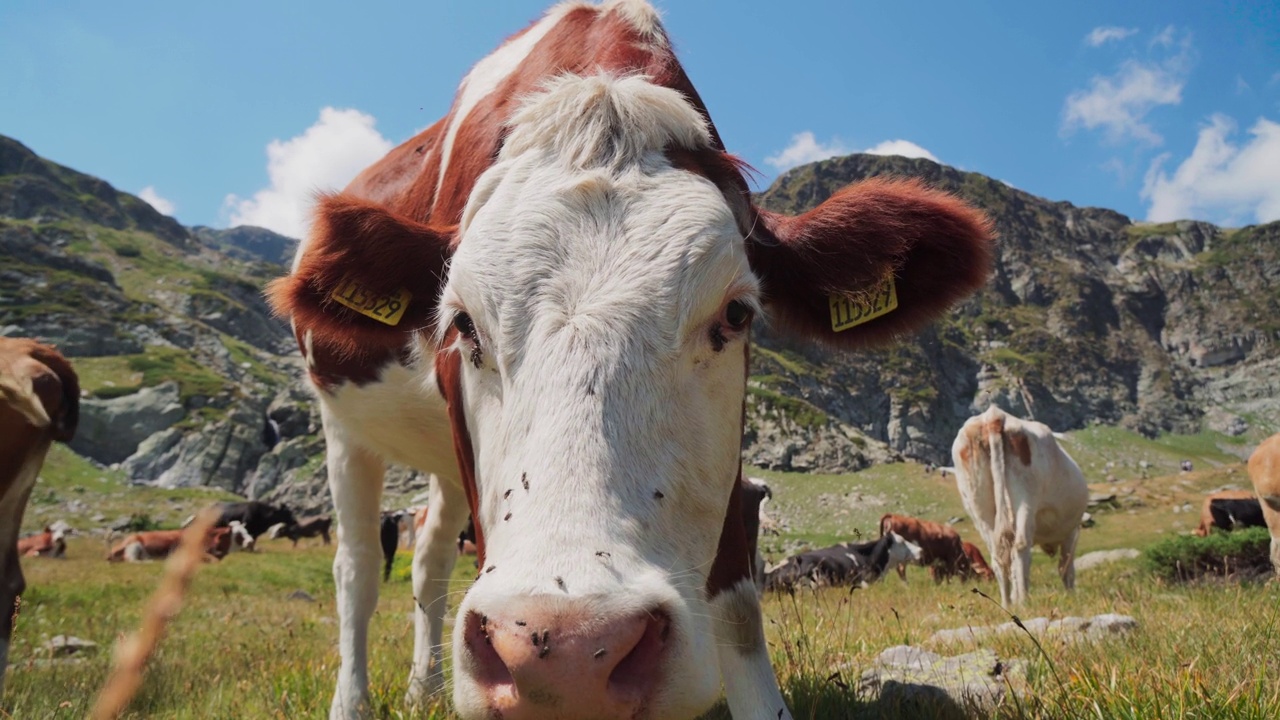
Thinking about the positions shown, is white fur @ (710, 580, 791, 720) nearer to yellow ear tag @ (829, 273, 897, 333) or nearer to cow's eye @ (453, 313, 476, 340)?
yellow ear tag @ (829, 273, 897, 333)

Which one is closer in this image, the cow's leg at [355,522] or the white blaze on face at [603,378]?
the white blaze on face at [603,378]

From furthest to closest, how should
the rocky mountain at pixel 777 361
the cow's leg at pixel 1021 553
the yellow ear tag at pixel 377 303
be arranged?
1. the rocky mountain at pixel 777 361
2. the cow's leg at pixel 1021 553
3. the yellow ear tag at pixel 377 303

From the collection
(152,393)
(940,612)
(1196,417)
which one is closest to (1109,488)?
(940,612)

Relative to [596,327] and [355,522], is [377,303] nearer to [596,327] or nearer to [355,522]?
[596,327]

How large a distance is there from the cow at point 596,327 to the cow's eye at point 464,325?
35 mm

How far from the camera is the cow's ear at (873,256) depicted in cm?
300

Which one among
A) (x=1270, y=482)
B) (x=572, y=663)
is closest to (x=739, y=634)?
(x=572, y=663)

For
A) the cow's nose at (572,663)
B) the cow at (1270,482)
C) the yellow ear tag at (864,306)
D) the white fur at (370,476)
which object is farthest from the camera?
the cow at (1270,482)

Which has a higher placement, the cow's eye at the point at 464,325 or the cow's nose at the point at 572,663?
the cow's eye at the point at 464,325

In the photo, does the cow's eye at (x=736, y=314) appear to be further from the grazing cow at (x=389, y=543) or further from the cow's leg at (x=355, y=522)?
the grazing cow at (x=389, y=543)

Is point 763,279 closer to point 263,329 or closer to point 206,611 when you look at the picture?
point 206,611

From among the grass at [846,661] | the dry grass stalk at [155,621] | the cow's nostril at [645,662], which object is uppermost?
the dry grass stalk at [155,621]

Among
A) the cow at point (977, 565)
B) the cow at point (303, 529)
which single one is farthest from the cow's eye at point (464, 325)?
the cow at point (303, 529)

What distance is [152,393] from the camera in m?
92.8
